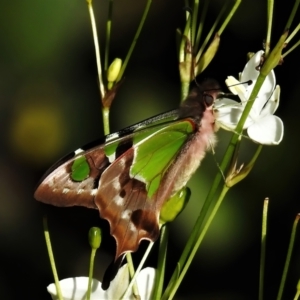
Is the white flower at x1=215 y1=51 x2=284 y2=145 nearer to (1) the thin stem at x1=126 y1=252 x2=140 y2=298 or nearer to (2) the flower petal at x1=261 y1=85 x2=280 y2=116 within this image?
(2) the flower petal at x1=261 y1=85 x2=280 y2=116

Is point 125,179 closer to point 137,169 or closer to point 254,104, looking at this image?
point 137,169

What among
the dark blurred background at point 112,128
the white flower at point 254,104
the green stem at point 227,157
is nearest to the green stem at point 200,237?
the green stem at point 227,157

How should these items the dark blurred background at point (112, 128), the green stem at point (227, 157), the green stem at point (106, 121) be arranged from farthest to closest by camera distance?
1. the dark blurred background at point (112, 128)
2. the green stem at point (106, 121)
3. the green stem at point (227, 157)

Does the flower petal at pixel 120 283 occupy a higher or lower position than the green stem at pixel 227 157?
lower

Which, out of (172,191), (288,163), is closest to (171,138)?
(172,191)

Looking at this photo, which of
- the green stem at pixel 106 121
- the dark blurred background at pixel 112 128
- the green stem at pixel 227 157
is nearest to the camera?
the green stem at pixel 227 157

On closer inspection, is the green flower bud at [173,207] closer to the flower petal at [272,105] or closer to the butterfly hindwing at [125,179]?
the butterfly hindwing at [125,179]

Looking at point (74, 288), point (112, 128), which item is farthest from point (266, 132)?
point (112, 128)
